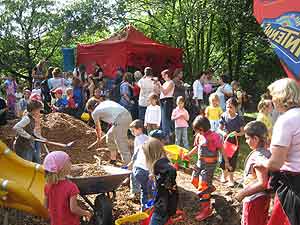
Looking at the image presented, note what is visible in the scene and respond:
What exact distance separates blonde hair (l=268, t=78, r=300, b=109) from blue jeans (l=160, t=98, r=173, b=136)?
290 inches

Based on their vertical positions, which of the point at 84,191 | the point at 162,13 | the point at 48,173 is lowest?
the point at 84,191

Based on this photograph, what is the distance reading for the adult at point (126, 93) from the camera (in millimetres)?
12508

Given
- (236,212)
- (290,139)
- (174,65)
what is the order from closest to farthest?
(290,139) → (236,212) → (174,65)

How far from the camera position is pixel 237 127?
306 inches

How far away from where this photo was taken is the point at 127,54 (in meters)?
15.2

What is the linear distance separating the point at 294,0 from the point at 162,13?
16534 mm

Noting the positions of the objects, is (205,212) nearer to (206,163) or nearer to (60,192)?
(206,163)

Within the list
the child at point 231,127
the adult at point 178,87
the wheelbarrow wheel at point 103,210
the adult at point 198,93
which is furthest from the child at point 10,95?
the wheelbarrow wheel at point 103,210

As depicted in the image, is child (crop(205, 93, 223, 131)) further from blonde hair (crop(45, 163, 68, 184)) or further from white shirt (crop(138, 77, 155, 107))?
blonde hair (crop(45, 163, 68, 184))

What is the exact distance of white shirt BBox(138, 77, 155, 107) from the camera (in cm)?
1148

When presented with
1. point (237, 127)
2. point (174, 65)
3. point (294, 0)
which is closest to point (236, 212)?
point (237, 127)

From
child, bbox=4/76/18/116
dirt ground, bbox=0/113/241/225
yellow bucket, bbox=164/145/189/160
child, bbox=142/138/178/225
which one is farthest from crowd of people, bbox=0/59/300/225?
child, bbox=4/76/18/116

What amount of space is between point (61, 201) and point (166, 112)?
7.03m

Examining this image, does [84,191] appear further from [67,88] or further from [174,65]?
[174,65]
